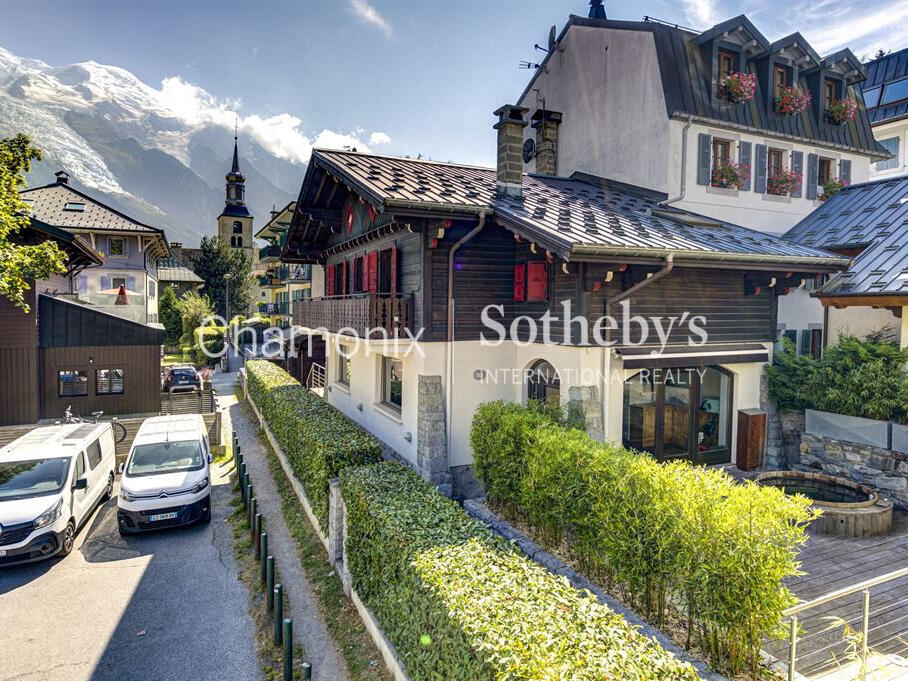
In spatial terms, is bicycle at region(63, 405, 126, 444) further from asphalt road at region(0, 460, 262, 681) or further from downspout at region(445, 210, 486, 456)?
downspout at region(445, 210, 486, 456)

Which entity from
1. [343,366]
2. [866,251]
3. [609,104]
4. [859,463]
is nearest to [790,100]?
[609,104]

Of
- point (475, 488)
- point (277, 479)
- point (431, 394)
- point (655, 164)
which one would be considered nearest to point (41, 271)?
point (277, 479)

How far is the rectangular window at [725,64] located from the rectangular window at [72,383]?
21.9 metres

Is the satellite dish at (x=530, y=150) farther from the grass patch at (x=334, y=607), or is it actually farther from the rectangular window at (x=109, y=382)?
the rectangular window at (x=109, y=382)

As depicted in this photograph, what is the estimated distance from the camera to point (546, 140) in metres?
17.9

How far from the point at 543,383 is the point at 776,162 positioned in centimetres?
1088

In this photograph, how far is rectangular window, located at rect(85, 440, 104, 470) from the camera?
1096cm

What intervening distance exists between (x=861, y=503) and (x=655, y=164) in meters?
9.74

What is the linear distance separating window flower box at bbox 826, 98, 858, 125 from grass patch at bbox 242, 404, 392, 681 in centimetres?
1914

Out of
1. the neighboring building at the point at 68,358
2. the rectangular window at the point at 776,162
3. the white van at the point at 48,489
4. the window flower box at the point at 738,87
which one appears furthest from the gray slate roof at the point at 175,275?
the rectangular window at the point at 776,162

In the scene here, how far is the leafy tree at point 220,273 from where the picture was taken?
51.5 metres

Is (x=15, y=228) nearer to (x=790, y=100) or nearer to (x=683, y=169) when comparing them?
(x=683, y=169)

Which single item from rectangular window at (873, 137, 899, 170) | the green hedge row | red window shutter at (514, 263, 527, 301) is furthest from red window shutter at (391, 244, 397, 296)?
rectangular window at (873, 137, 899, 170)

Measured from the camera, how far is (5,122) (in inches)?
6865
